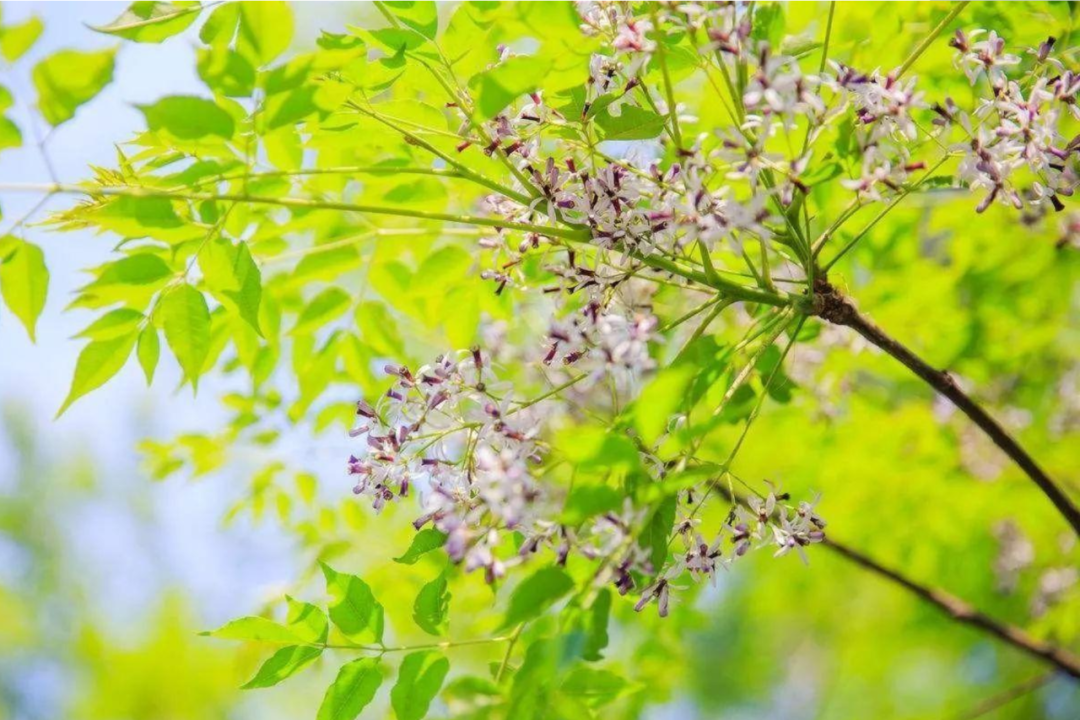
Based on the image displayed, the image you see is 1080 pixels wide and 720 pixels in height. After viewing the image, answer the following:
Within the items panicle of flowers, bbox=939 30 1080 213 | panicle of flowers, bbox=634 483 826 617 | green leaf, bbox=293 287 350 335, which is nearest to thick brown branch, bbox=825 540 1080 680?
panicle of flowers, bbox=634 483 826 617

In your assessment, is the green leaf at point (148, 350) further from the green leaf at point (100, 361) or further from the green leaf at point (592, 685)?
the green leaf at point (592, 685)

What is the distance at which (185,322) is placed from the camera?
1773 millimetres

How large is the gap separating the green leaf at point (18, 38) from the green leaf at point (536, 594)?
1140 mm

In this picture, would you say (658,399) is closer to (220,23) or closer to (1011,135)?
(1011,135)

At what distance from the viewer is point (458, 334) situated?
2.28 meters

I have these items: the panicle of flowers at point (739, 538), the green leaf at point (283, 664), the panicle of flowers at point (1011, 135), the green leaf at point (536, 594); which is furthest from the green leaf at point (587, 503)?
the panicle of flowers at point (1011, 135)

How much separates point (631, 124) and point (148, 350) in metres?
1.03

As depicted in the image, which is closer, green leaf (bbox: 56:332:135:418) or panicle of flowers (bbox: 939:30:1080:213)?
panicle of flowers (bbox: 939:30:1080:213)

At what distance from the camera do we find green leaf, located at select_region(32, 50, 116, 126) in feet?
4.68

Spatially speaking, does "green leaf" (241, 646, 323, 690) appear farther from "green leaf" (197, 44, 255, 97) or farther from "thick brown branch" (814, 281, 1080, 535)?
"thick brown branch" (814, 281, 1080, 535)

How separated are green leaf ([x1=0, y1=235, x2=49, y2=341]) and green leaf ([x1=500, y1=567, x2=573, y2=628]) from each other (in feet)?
3.10

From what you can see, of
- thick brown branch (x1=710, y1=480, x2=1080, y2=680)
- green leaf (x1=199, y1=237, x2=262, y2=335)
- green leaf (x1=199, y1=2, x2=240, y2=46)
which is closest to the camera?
green leaf (x1=199, y1=2, x2=240, y2=46)

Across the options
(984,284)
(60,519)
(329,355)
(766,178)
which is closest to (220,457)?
(329,355)

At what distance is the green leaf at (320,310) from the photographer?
2416 millimetres
